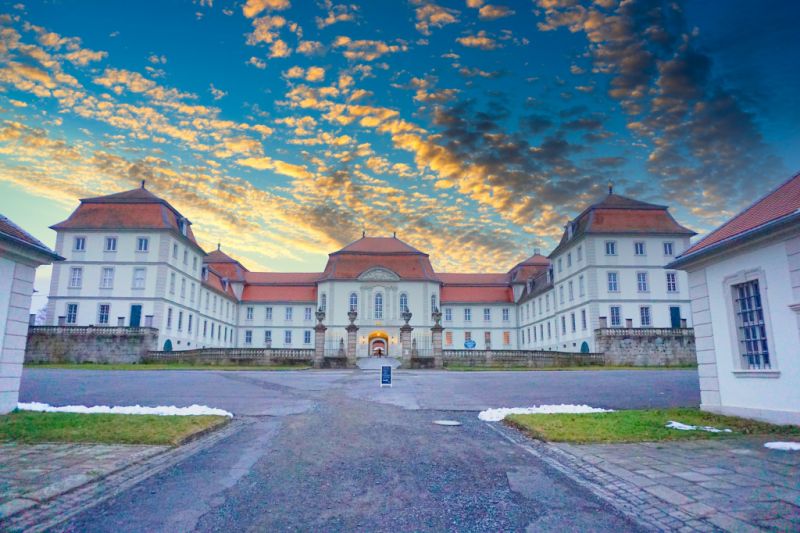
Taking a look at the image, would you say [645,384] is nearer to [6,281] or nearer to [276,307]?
[6,281]

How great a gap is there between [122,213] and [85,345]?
1321cm

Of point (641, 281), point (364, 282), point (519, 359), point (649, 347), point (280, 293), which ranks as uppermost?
point (364, 282)

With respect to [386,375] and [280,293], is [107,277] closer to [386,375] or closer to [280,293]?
[280,293]

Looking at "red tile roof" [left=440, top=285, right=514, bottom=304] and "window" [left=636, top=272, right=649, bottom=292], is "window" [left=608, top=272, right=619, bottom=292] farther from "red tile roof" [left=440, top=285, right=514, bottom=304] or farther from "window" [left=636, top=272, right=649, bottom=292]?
"red tile roof" [left=440, top=285, right=514, bottom=304]

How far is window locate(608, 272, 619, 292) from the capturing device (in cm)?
4569

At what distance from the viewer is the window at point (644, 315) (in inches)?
1799

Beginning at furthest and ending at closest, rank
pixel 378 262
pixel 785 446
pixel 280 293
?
pixel 280 293 → pixel 378 262 → pixel 785 446

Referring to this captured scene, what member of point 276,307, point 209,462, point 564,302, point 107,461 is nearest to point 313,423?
Answer: point 209,462

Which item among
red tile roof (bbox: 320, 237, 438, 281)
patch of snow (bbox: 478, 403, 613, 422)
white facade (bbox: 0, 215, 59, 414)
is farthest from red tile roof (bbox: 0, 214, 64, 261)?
red tile roof (bbox: 320, 237, 438, 281)

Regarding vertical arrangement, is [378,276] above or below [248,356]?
above

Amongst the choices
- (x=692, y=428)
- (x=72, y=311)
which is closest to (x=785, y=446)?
(x=692, y=428)

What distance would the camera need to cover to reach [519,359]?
125ft

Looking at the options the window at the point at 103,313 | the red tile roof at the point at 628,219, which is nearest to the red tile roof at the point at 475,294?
the red tile roof at the point at 628,219

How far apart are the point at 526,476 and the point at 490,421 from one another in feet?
14.9
